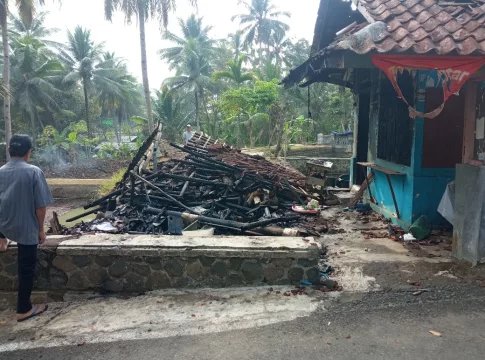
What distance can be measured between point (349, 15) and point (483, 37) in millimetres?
3497

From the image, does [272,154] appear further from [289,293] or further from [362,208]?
[289,293]

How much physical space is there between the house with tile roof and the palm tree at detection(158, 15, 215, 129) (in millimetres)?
22460

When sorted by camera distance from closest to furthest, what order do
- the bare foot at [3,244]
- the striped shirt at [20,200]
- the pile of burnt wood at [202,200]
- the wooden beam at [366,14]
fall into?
the striped shirt at [20,200] < the bare foot at [3,244] < the wooden beam at [366,14] < the pile of burnt wood at [202,200]

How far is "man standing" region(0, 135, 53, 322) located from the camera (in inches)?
155

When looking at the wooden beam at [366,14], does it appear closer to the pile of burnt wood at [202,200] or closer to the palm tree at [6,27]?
the pile of burnt wood at [202,200]

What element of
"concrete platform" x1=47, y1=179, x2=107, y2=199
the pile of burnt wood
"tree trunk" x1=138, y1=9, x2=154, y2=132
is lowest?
"concrete platform" x1=47, y1=179, x2=107, y2=199

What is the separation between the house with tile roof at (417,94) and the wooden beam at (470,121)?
1 cm

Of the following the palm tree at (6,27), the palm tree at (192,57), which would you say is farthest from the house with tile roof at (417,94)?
the palm tree at (192,57)

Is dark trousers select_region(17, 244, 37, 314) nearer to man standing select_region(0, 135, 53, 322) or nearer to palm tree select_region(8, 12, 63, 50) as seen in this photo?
man standing select_region(0, 135, 53, 322)

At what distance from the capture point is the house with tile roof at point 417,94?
→ 14.1ft

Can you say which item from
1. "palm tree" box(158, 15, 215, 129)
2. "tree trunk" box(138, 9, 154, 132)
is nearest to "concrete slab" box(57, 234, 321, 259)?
"tree trunk" box(138, 9, 154, 132)

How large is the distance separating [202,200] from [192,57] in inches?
1072

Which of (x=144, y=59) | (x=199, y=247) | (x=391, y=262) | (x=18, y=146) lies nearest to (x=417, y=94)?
(x=391, y=262)

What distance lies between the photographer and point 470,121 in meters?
4.86
